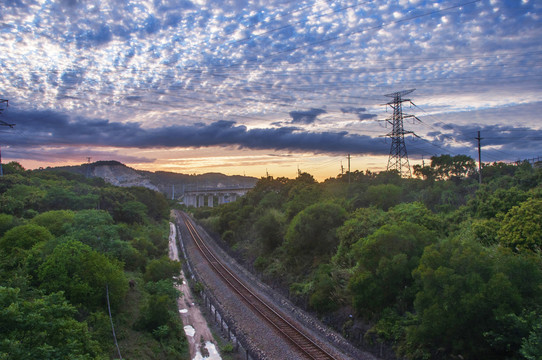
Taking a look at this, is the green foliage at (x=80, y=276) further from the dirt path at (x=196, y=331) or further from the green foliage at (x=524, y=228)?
the green foliage at (x=524, y=228)

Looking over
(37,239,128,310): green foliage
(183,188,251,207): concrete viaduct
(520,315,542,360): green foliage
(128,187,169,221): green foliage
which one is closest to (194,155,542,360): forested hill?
(520,315,542,360): green foliage

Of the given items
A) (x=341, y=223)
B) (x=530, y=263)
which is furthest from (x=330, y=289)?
(x=530, y=263)

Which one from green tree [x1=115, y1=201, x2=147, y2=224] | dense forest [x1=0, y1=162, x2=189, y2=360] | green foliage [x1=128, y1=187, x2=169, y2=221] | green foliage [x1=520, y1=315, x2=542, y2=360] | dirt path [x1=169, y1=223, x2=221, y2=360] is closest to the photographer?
dense forest [x1=0, y1=162, x2=189, y2=360]

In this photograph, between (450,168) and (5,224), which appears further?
(450,168)

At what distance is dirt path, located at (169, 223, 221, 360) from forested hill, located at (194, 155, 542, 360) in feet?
20.1

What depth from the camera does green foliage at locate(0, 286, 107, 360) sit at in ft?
29.3

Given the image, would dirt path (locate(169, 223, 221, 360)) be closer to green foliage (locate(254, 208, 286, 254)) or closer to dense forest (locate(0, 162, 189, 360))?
dense forest (locate(0, 162, 189, 360))

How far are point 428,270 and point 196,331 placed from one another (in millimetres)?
13828

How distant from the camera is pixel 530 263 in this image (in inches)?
492

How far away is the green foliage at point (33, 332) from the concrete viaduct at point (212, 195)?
84820 millimetres

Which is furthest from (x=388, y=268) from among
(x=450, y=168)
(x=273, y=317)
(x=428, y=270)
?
Answer: (x=450, y=168)

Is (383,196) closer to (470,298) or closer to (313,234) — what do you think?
(313,234)

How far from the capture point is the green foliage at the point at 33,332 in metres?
8.95

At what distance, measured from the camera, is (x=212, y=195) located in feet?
376
